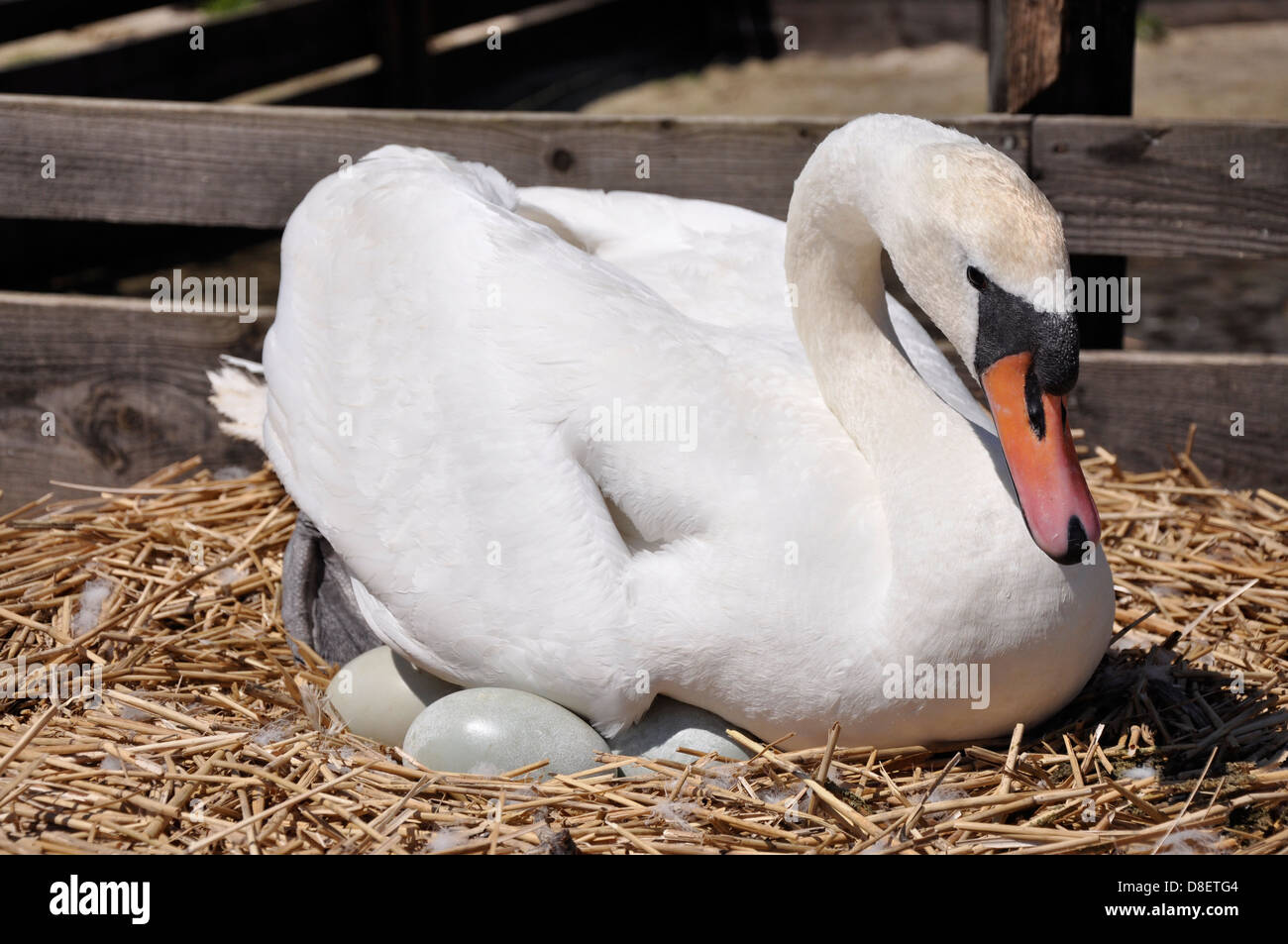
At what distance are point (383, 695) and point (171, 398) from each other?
1609 mm

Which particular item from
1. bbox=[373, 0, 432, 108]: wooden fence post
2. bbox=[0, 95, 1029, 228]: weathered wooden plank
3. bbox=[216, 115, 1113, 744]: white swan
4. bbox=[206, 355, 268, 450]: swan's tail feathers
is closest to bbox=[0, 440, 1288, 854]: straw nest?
bbox=[216, 115, 1113, 744]: white swan

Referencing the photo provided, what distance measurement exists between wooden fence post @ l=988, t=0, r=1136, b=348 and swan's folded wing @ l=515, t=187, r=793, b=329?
90 cm

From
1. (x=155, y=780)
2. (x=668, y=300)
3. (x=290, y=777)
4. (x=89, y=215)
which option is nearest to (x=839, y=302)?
(x=668, y=300)

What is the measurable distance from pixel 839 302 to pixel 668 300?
0.58m

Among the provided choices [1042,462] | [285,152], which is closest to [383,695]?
[1042,462]

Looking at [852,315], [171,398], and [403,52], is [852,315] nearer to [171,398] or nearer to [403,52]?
[171,398]

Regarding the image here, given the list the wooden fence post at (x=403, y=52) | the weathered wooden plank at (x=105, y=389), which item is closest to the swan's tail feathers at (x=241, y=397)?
the weathered wooden plank at (x=105, y=389)

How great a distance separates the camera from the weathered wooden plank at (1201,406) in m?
3.98

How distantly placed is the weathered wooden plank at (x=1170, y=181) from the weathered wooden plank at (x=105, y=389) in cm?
241

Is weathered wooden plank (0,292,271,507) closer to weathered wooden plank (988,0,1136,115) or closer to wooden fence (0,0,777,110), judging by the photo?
wooden fence (0,0,777,110)

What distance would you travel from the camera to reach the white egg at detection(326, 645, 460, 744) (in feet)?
10.0

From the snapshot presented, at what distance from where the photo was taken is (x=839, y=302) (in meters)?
2.91

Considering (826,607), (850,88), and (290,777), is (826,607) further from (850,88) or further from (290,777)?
(850,88)

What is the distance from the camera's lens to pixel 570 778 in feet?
8.80
